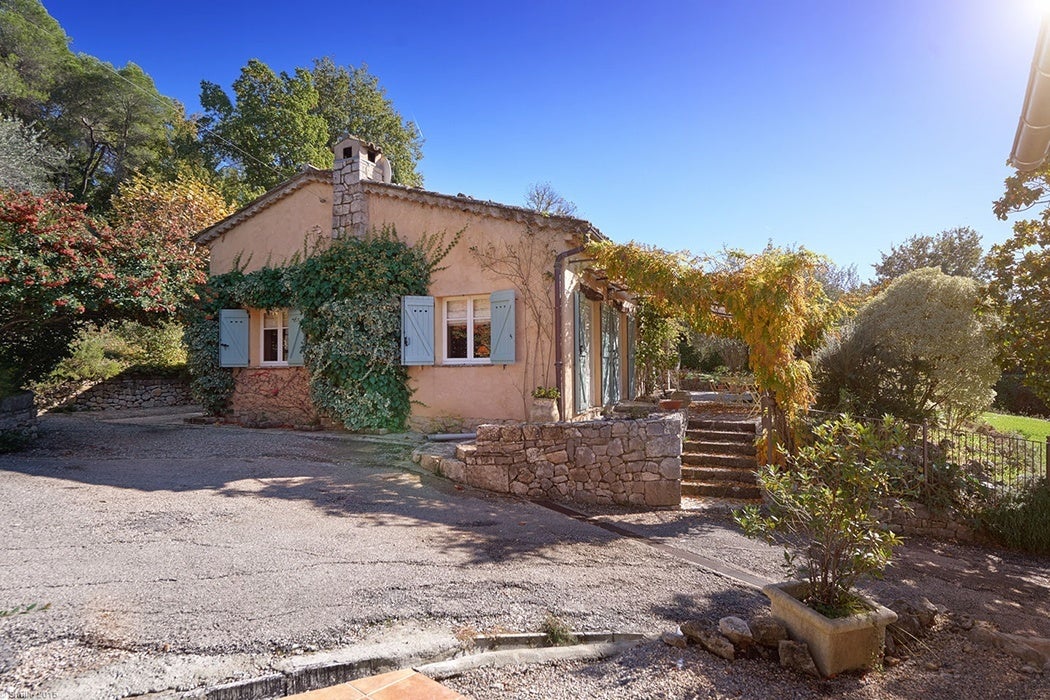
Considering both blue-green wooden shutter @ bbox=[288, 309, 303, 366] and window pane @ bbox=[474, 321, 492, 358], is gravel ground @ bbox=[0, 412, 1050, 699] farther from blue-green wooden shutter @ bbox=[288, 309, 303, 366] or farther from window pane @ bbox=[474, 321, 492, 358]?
blue-green wooden shutter @ bbox=[288, 309, 303, 366]

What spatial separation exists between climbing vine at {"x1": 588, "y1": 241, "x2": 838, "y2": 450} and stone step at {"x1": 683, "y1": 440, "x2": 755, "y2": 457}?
78cm

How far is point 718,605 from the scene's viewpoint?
4211 mm

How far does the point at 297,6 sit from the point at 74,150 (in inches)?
832

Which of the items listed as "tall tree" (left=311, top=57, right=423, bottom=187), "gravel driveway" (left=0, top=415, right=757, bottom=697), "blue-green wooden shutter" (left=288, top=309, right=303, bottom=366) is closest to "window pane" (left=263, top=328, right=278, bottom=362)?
"blue-green wooden shutter" (left=288, top=309, right=303, bottom=366)

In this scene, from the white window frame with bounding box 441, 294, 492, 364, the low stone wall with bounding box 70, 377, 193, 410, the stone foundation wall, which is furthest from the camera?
the low stone wall with bounding box 70, 377, 193, 410

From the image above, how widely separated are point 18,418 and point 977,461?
15126 mm

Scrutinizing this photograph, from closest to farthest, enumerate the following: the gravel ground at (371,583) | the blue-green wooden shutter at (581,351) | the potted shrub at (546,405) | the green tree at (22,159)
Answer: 1. the gravel ground at (371,583)
2. the potted shrub at (546,405)
3. the blue-green wooden shutter at (581,351)
4. the green tree at (22,159)

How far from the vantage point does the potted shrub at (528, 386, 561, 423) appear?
9.17 meters

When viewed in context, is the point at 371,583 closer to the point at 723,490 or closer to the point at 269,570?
the point at 269,570

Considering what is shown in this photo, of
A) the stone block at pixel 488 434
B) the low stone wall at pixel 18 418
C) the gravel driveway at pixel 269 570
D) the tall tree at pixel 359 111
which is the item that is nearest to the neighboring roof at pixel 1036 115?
the gravel driveway at pixel 269 570

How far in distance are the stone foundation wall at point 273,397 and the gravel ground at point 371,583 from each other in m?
3.79

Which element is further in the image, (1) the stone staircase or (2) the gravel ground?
(1) the stone staircase

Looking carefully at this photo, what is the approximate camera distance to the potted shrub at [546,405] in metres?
9.17

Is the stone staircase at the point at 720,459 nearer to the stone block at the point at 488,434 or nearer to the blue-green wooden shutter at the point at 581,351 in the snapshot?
the blue-green wooden shutter at the point at 581,351
